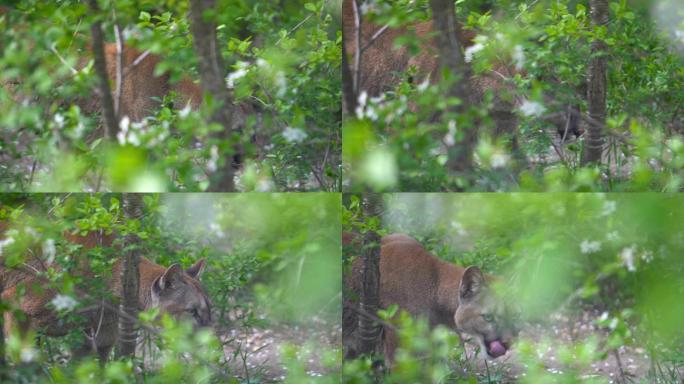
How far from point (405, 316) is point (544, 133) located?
1.04m

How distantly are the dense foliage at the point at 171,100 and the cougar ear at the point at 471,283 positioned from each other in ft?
2.41

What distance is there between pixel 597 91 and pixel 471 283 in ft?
3.41

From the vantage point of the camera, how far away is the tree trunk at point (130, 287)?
13.7 ft

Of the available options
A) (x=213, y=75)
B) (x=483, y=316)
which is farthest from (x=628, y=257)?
(x=213, y=75)

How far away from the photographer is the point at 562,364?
13.5 feet

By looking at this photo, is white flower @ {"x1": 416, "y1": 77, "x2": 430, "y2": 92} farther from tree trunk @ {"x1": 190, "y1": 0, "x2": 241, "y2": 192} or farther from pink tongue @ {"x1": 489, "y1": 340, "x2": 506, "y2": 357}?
pink tongue @ {"x1": 489, "y1": 340, "x2": 506, "y2": 357}

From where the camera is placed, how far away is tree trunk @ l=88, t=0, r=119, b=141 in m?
4.07

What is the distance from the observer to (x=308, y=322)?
13.8 feet

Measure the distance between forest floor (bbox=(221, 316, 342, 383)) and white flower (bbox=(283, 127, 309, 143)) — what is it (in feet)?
2.70

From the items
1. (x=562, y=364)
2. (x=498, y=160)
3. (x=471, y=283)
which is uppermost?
(x=498, y=160)

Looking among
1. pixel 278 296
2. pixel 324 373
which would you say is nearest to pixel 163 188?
pixel 278 296

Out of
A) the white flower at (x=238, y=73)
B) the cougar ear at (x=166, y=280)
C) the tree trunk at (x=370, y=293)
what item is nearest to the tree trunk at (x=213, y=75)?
the white flower at (x=238, y=73)

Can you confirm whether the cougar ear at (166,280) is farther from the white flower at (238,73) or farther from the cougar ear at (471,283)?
the cougar ear at (471,283)

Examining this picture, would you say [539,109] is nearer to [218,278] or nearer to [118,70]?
[218,278]
